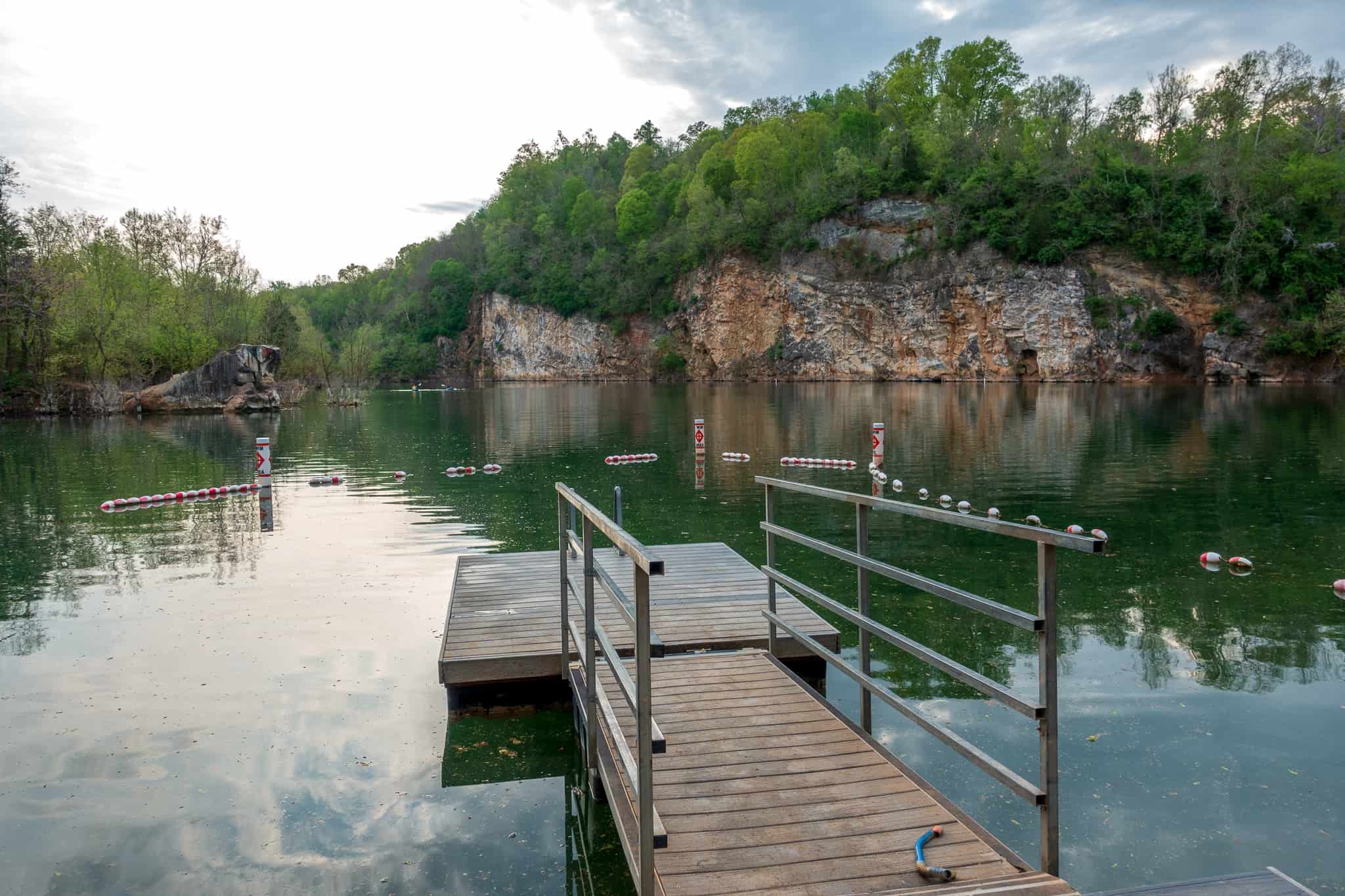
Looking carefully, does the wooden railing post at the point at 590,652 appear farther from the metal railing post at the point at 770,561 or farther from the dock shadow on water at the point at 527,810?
the metal railing post at the point at 770,561

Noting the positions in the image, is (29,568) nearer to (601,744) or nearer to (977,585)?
(601,744)

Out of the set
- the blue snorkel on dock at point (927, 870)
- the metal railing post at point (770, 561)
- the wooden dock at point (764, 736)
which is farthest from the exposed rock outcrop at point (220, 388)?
the blue snorkel on dock at point (927, 870)

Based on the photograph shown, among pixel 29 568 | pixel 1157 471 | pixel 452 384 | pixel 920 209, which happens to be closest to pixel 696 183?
pixel 920 209

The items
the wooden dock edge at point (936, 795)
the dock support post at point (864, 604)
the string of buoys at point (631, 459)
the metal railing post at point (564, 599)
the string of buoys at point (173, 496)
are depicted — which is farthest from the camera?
the string of buoys at point (631, 459)

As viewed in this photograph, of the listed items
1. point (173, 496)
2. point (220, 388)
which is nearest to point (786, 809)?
point (173, 496)

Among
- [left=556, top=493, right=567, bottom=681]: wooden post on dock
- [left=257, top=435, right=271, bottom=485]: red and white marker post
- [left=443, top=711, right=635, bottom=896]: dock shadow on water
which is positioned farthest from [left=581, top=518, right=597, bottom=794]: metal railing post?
[left=257, top=435, right=271, bottom=485]: red and white marker post

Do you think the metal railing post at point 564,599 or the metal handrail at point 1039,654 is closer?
the metal handrail at point 1039,654

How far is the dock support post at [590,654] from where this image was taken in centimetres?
482

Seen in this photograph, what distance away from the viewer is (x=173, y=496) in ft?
56.5

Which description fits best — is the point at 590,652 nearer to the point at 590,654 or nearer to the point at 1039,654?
the point at 590,654

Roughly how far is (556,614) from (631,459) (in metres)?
14.9

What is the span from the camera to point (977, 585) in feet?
33.3

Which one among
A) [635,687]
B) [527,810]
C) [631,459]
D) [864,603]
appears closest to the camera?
[635,687]

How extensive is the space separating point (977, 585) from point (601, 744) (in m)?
6.41
